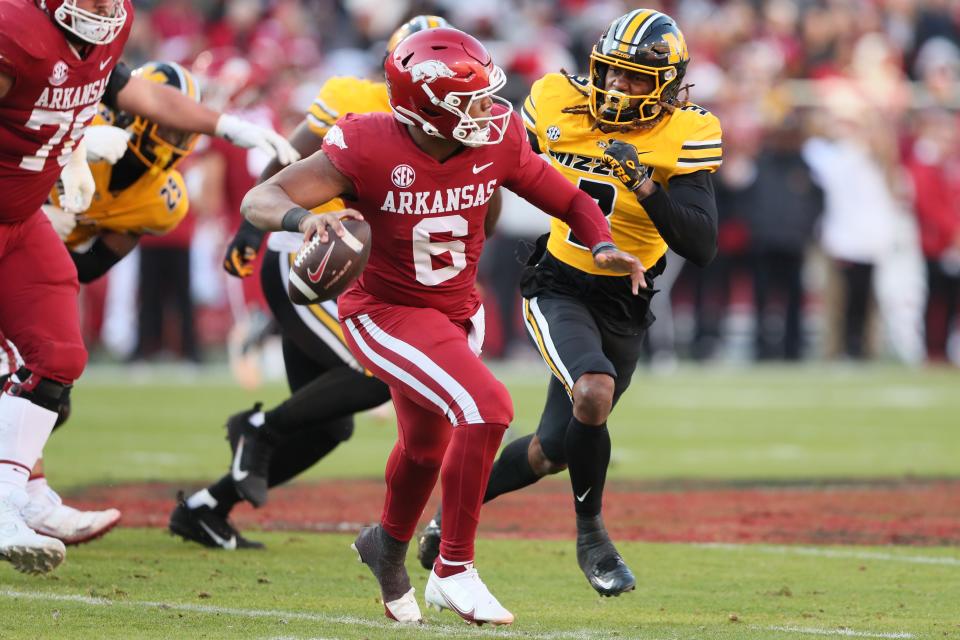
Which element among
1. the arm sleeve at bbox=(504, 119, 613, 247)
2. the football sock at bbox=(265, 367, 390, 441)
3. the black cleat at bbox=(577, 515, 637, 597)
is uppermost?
the arm sleeve at bbox=(504, 119, 613, 247)

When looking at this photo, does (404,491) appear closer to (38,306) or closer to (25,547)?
(25,547)

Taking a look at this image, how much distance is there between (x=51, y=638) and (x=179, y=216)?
279cm

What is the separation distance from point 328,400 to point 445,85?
6.08ft

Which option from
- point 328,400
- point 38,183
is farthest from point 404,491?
point 38,183

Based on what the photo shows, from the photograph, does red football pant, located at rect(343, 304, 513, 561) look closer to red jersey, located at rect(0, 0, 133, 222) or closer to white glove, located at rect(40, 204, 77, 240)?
red jersey, located at rect(0, 0, 133, 222)

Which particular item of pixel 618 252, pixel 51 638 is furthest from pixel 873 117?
pixel 51 638

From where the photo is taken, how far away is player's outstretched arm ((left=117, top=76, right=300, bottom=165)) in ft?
20.0

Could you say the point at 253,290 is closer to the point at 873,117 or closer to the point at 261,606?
the point at 873,117

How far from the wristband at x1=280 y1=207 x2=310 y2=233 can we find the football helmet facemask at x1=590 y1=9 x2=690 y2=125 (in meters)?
1.47

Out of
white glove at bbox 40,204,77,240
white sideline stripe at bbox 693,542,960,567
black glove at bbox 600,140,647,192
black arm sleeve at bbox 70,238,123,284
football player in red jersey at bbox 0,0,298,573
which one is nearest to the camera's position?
football player in red jersey at bbox 0,0,298,573

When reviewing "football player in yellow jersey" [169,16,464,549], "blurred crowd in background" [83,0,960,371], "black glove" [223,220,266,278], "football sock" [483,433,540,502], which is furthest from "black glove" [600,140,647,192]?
"blurred crowd in background" [83,0,960,371]

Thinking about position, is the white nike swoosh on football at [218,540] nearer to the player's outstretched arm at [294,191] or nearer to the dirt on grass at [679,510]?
the dirt on grass at [679,510]

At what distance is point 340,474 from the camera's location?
889cm

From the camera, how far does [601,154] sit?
18.9ft
